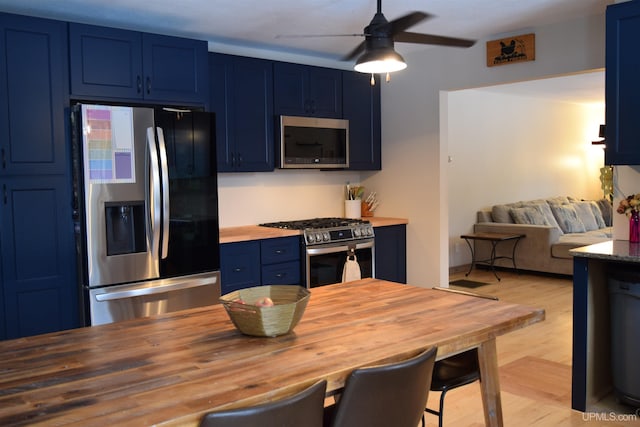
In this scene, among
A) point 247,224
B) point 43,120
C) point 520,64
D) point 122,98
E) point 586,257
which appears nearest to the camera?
point 586,257

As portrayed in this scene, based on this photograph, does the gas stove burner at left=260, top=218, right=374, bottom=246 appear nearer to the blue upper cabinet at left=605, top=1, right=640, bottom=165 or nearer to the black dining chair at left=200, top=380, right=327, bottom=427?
the blue upper cabinet at left=605, top=1, right=640, bottom=165

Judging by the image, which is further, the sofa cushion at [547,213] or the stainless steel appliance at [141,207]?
the sofa cushion at [547,213]

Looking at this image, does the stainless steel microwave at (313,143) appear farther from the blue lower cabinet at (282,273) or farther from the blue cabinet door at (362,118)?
the blue lower cabinet at (282,273)

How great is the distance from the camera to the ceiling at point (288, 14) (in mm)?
3635

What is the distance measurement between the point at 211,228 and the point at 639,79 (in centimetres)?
275

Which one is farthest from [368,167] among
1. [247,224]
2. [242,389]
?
[242,389]

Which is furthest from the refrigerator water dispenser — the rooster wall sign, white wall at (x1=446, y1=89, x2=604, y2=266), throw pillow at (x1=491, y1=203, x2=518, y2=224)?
throw pillow at (x1=491, y1=203, x2=518, y2=224)

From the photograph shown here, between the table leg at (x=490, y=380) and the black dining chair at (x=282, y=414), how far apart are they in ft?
2.96

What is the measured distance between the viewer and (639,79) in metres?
3.18

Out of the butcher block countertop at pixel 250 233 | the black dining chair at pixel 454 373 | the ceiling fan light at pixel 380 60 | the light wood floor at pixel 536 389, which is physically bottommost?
the light wood floor at pixel 536 389

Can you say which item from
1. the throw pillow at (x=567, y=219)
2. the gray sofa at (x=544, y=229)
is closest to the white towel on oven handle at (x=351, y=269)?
the gray sofa at (x=544, y=229)

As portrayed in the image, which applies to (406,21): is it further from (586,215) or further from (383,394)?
(586,215)

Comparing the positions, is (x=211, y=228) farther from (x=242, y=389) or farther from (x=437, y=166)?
(x=242, y=389)

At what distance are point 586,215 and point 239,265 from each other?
20.3ft
